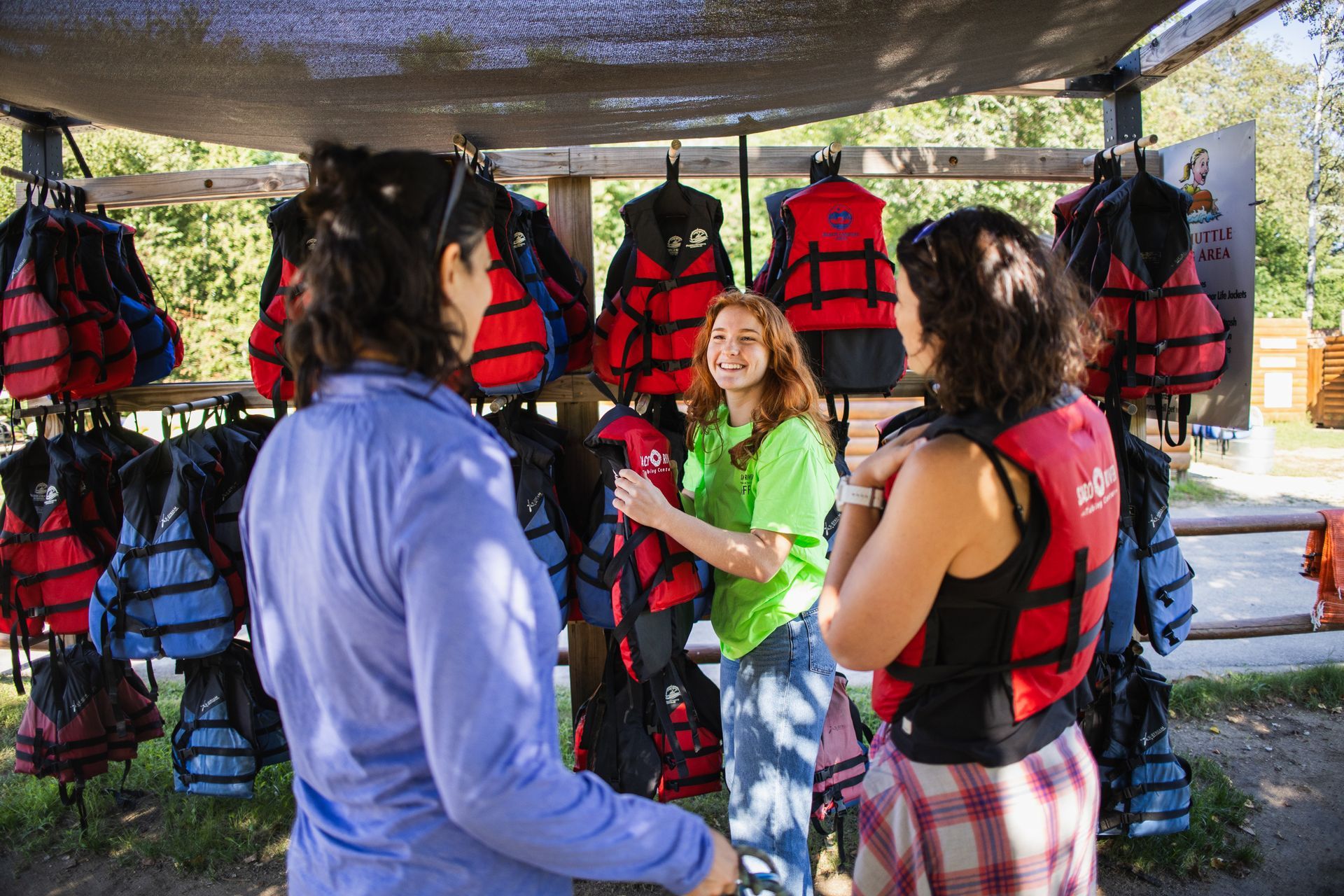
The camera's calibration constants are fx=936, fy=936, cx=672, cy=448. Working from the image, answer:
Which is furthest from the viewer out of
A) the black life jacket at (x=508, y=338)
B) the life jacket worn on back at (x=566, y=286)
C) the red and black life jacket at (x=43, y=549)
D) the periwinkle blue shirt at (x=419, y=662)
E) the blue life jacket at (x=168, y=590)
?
the red and black life jacket at (x=43, y=549)

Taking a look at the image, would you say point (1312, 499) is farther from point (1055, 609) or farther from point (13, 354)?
point (13, 354)

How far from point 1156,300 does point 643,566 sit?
1.91m

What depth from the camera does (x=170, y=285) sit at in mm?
15234

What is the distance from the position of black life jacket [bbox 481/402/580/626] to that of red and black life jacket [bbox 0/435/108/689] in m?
1.66

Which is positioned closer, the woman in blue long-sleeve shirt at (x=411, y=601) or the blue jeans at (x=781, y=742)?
the woman in blue long-sleeve shirt at (x=411, y=601)

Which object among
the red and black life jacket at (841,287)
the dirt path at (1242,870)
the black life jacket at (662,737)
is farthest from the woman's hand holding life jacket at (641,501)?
the dirt path at (1242,870)

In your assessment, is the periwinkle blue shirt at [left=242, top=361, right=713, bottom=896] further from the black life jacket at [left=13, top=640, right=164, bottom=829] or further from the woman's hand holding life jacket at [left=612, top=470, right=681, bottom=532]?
the black life jacket at [left=13, top=640, right=164, bottom=829]

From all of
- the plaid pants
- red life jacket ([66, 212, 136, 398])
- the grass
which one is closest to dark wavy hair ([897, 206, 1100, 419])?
the plaid pants

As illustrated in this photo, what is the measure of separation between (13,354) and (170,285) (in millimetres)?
13501

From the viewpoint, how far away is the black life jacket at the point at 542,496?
10.2 feet

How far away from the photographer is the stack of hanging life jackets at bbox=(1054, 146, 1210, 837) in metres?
3.08

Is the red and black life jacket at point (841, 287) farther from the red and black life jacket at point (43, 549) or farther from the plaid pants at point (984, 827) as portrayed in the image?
the red and black life jacket at point (43, 549)

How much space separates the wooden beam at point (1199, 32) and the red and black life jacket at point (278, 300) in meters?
3.07

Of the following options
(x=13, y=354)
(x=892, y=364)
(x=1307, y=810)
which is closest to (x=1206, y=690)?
(x=1307, y=810)
